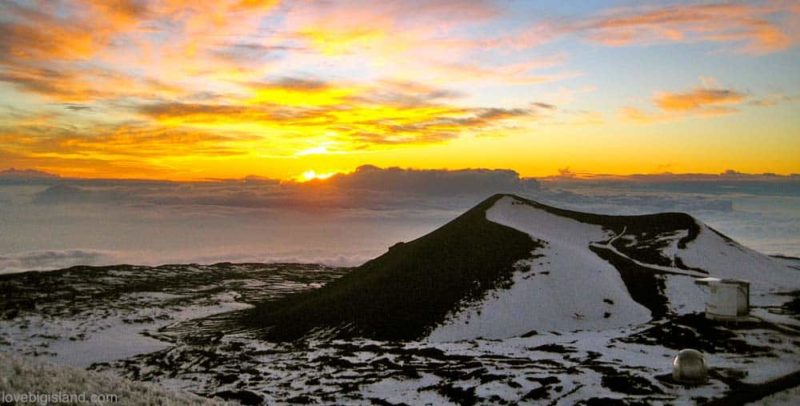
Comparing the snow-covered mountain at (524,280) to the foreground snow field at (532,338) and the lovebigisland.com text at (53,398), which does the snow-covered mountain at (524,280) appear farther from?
the lovebigisland.com text at (53,398)

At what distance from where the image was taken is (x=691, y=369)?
36469 mm

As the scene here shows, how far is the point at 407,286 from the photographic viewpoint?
70.8 m

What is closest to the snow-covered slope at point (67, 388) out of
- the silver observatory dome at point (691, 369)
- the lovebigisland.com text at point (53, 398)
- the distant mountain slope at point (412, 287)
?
the lovebigisland.com text at point (53, 398)

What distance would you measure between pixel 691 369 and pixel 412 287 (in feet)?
124

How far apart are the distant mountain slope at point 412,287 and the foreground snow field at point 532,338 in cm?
128

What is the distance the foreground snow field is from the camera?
3947 cm

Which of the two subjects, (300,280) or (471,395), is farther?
(300,280)

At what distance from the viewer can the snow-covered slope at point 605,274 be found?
61125mm

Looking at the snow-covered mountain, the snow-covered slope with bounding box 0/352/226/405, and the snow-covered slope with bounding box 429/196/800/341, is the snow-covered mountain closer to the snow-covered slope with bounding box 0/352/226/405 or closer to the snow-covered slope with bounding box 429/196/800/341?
the snow-covered slope with bounding box 429/196/800/341

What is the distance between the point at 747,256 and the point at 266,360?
66.1 m

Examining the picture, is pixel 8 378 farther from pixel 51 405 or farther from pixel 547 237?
pixel 547 237

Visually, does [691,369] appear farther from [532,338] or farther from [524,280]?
[524,280]

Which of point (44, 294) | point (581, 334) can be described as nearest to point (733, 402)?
point (581, 334)

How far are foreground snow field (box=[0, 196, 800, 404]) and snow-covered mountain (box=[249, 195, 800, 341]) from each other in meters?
0.30
